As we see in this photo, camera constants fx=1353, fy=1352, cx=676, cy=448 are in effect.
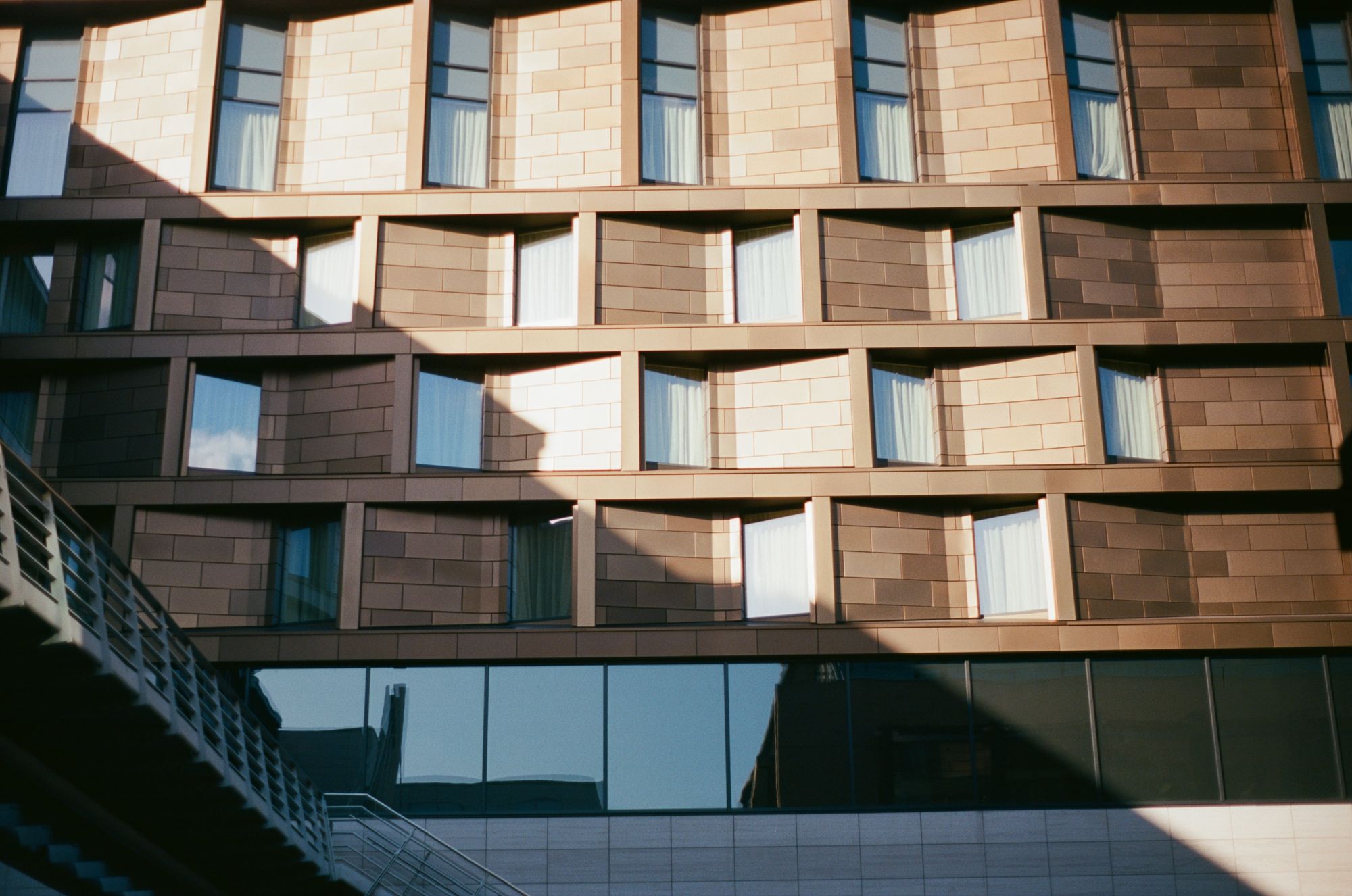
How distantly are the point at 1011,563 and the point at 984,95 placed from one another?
9.48 meters

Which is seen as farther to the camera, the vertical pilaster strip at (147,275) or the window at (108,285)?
the window at (108,285)

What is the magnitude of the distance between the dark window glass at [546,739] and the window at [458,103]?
32.8ft

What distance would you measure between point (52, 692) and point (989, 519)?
55.9 ft

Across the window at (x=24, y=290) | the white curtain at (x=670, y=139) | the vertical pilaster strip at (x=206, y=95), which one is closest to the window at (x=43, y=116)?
the window at (x=24, y=290)

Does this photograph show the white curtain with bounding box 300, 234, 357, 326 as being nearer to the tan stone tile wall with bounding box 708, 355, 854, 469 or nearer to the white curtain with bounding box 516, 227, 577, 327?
the white curtain with bounding box 516, 227, 577, 327

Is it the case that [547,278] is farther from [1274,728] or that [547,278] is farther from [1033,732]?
[1274,728]

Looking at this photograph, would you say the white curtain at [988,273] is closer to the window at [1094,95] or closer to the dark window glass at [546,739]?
the window at [1094,95]

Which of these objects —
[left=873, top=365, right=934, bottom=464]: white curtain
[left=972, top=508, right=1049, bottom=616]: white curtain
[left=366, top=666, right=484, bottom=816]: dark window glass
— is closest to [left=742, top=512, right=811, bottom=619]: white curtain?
[left=873, top=365, right=934, bottom=464]: white curtain

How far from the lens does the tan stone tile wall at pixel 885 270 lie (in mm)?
25859

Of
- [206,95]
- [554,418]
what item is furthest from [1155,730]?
[206,95]

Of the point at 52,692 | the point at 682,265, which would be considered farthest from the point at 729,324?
the point at 52,692

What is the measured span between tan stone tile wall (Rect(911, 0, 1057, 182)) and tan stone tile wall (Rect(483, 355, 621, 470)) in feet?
25.8

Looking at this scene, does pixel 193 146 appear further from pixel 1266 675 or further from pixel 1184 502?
pixel 1266 675

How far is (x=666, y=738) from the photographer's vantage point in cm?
2322
